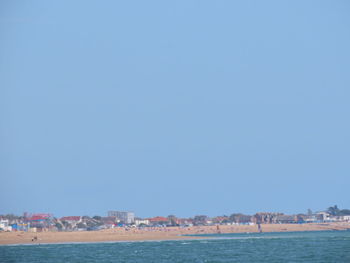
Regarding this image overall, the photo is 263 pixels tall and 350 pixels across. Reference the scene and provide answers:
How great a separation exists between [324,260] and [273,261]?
526cm

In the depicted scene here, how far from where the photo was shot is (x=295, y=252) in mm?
89812

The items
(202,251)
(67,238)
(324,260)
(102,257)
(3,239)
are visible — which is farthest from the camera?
(67,238)

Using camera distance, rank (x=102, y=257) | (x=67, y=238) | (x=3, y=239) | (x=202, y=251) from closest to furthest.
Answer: (x=102, y=257), (x=202, y=251), (x=3, y=239), (x=67, y=238)

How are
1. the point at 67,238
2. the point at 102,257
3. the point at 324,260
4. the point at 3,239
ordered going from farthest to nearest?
1. the point at 67,238
2. the point at 3,239
3. the point at 102,257
4. the point at 324,260

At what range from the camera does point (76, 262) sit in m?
76.6

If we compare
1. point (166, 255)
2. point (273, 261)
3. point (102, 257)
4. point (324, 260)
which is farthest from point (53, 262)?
point (324, 260)

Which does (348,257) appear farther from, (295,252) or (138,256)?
(138,256)

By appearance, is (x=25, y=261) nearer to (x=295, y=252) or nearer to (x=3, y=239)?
(x=295, y=252)

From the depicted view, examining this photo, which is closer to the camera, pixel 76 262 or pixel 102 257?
pixel 76 262

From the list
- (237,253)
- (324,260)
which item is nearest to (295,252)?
(237,253)

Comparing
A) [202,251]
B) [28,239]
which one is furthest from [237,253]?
[28,239]

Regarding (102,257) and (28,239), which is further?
(28,239)

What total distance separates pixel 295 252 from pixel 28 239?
6350 centimetres

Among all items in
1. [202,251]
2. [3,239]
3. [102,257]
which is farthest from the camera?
[3,239]
